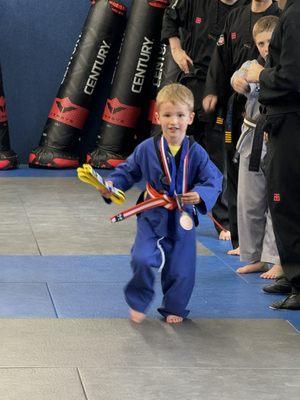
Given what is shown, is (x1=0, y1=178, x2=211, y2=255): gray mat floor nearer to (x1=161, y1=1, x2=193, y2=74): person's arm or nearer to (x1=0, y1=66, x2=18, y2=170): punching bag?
(x1=0, y1=66, x2=18, y2=170): punching bag

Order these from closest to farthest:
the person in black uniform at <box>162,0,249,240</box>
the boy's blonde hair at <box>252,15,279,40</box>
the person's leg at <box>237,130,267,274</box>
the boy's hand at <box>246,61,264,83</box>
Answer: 1. the boy's hand at <box>246,61,264,83</box>
2. the boy's blonde hair at <box>252,15,279,40</box>
3. the person's leg at <box>237,130,267,274</box>
4. the person in black uniform at <box>162,0,249,240</box>

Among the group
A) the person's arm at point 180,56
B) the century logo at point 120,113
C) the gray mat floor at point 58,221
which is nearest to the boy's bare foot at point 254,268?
the gray mat floor at point 58,221

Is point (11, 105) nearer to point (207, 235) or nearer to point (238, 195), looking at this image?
point (207, 235)

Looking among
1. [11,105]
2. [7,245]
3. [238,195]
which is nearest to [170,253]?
[238,195]

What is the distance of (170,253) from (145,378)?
3.47ft

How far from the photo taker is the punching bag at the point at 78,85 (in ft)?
37.9

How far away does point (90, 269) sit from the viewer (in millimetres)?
6766

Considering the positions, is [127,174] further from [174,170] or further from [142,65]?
[142,65]

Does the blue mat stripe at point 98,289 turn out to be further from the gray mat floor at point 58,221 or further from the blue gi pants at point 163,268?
the gray mat floor at point 58,221

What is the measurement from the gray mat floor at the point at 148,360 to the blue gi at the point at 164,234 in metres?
0.19

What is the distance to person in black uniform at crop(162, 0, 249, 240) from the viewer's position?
8.03 meters

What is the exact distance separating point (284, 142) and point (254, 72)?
1.90ft

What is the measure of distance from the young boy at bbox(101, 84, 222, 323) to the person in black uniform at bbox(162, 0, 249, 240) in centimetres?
251

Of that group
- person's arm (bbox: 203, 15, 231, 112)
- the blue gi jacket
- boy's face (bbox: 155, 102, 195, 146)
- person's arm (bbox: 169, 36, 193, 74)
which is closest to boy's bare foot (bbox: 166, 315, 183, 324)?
the blue gi jacket
